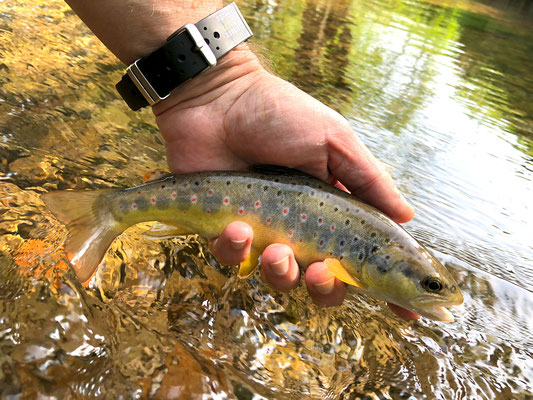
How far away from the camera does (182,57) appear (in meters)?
2.35

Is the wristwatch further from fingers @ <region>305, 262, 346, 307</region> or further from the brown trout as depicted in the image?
fingers @ <region>305, 262, 346, 307</region>

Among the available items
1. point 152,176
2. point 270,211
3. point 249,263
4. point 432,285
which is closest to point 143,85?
point 152,176

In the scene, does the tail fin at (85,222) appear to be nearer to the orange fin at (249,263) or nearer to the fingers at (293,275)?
the orange fin at (249,263)

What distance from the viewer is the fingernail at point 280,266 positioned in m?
2.05

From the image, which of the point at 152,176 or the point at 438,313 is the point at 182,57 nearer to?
the point at 152,176

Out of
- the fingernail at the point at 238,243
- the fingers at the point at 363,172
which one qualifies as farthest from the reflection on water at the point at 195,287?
the fingers at the point at 363,172

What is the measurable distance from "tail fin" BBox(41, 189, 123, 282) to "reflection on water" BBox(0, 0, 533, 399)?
0.53ft

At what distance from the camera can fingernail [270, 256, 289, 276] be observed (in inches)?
80.8

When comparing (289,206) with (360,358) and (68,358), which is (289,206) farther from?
(68,358)

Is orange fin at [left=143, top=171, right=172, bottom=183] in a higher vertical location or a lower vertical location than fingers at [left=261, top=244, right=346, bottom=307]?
higher

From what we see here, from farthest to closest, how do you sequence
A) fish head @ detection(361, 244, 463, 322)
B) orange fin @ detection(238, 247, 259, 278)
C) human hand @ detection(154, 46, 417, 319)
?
orange fin @ detection(238, 247, 259, 278) → human hand @ detection(154, 46, 417, 319) → fish head @ detection(361, 244, 463, 322)

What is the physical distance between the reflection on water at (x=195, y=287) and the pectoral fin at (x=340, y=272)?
0.47 meters

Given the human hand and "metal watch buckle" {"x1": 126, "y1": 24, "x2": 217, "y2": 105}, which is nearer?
the human hand

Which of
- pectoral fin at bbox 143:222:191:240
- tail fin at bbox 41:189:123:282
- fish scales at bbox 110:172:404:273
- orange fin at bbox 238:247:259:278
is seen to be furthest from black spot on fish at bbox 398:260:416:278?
tail fin at bbox 41:189:123:282
